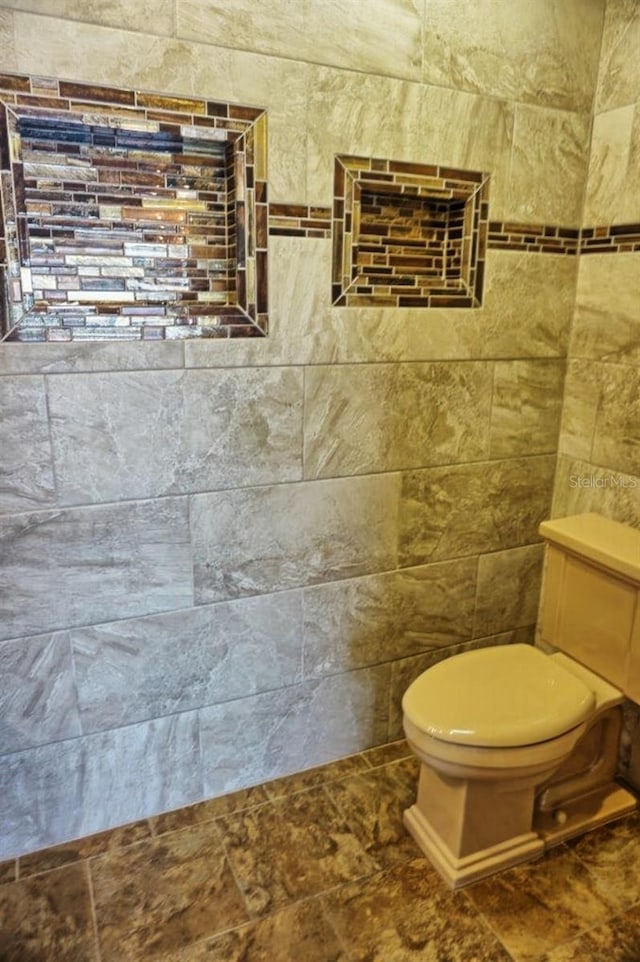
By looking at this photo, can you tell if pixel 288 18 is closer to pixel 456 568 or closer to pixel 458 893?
pixel 456 568

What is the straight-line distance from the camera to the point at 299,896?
5.24 feet

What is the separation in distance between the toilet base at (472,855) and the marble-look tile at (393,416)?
99 centimetres

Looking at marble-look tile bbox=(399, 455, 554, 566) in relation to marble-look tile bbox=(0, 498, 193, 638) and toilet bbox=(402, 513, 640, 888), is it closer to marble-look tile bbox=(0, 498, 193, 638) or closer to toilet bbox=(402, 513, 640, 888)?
toilet bbox=(402, 513, 640, 888)

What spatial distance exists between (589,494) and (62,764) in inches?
67.2

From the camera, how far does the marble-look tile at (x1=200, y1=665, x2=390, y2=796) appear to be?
187cm

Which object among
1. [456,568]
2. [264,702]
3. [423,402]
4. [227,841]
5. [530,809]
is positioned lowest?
[227,841]

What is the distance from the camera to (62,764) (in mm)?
1685

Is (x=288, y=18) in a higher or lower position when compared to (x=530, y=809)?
higher

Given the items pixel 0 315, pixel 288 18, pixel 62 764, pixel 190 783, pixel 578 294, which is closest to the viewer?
pixel 0 315

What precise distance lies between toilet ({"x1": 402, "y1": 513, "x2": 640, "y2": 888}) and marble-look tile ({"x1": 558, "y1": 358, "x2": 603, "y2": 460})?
275 millimetres

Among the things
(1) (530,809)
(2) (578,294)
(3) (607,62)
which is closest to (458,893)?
(1) (530,809)

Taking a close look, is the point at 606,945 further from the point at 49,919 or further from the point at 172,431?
the point at 172,431

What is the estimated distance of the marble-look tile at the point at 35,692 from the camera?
1.59 meters

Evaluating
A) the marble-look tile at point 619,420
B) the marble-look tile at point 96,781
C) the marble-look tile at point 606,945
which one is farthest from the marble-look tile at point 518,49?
the marble-look tile at point 606,945
